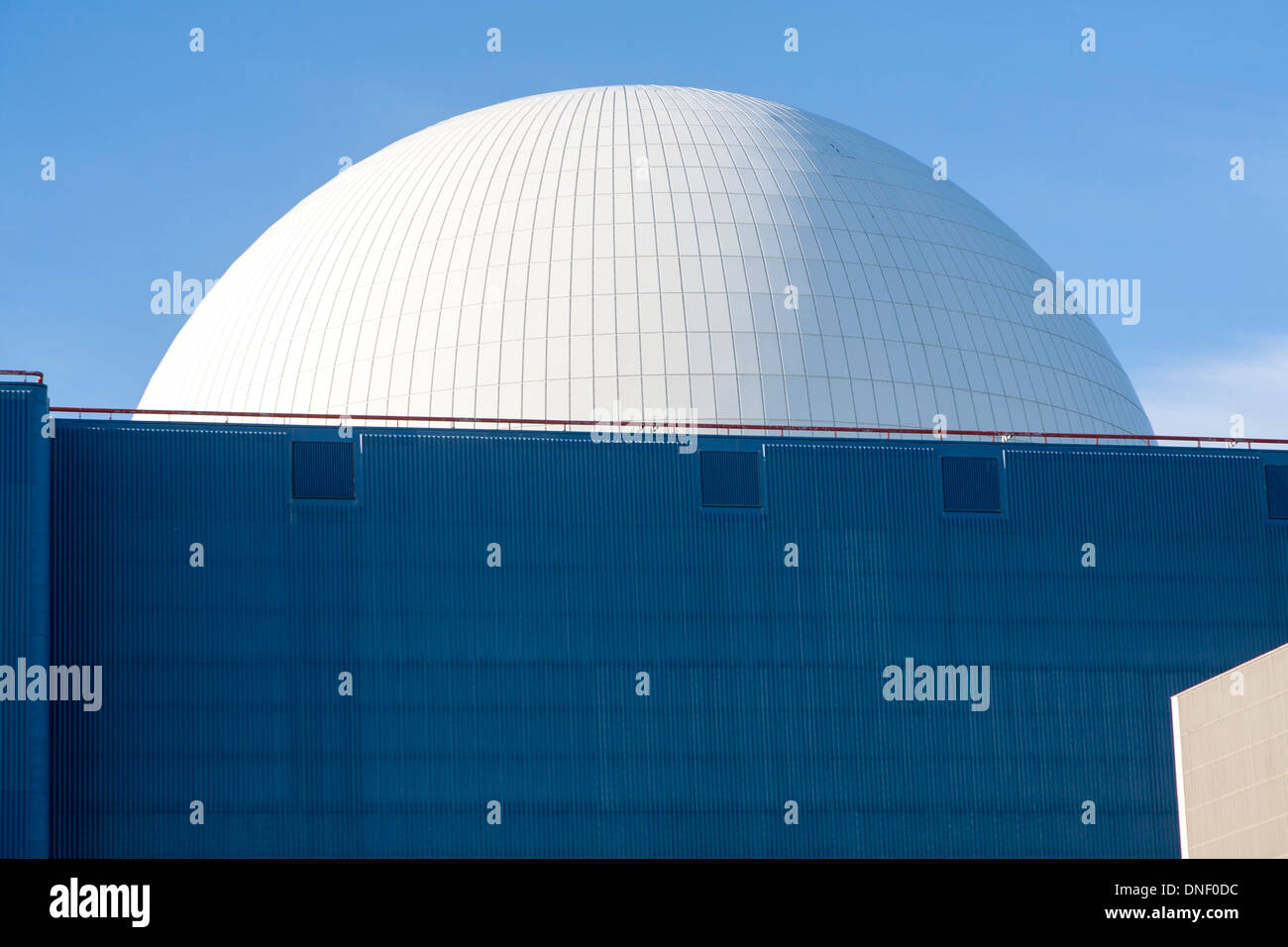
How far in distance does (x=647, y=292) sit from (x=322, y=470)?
11237 millimetres

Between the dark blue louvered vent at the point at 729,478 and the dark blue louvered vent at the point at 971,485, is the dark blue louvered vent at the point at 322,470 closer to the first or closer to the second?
the dark blue louvered vent at the point at 729,478

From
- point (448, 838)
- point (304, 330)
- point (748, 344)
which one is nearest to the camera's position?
point (448, 838)

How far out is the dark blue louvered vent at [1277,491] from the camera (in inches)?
1807

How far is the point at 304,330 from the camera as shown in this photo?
53.0 metres

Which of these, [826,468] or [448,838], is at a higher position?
[826,468]

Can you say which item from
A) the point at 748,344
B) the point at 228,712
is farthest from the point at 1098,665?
the point at 228,712

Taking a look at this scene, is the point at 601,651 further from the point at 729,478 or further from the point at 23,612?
the point at 23,612

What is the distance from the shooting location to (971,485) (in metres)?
44.7

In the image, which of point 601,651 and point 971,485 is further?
point 971,485

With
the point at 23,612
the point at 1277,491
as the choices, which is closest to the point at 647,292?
the point at 1277,491
